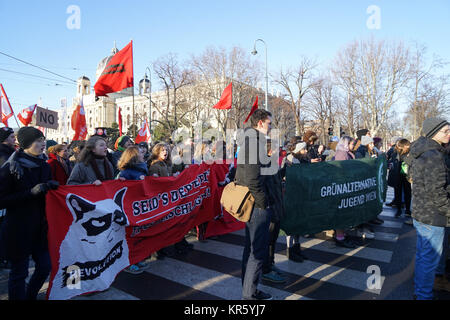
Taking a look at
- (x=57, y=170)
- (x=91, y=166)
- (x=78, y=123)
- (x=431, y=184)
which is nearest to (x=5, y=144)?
(x=57, y=170)

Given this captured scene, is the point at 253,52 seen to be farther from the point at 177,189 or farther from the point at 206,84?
the point at 177,189

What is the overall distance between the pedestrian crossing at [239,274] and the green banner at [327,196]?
1.58ft

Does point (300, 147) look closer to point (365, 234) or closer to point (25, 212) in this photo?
point (365, 234)

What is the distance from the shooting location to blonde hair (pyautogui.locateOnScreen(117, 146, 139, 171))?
452cm

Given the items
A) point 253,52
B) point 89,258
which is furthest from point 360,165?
point 253,52

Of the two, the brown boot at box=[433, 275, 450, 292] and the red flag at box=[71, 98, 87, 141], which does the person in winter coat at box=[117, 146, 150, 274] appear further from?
the red flag at box=[71, 98, 87, 141]

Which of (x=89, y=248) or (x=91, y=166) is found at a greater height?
(x=91, y=166)

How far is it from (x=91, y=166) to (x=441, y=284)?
15.7ft

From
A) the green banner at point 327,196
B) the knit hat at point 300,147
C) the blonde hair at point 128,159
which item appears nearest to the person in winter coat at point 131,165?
the blonde hair at point 128,159

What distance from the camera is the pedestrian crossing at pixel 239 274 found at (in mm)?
3529

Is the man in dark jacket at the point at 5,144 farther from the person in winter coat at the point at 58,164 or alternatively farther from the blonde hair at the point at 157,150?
the blonde hair at the point at 157,150

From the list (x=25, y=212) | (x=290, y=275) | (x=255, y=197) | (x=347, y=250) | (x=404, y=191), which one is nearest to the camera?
(x=25, y=212)

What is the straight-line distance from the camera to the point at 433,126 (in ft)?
10.9

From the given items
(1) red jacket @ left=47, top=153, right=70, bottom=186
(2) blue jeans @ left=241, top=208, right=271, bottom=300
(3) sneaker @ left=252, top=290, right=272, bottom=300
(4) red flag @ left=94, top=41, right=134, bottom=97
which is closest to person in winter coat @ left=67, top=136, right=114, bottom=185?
(1) red jacket @ left=47, top=153, right=70, bottom=186
